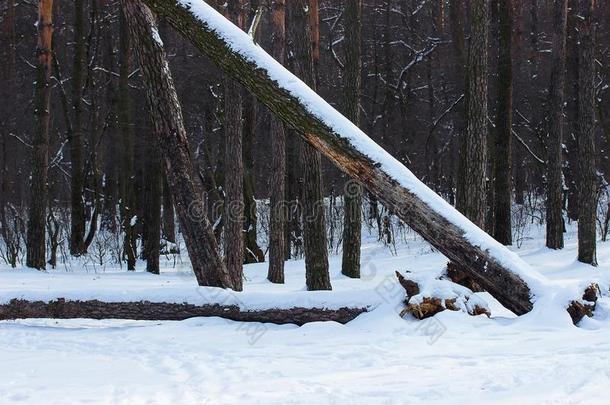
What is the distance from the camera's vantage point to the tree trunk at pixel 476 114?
8820 mm

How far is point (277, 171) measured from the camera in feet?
36.9

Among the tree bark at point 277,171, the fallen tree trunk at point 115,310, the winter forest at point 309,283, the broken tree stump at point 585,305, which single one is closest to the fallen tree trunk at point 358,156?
the winter forest at point 309,283

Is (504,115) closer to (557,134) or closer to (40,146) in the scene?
(557,134)

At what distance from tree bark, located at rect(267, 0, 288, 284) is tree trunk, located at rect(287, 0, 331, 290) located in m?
1.40

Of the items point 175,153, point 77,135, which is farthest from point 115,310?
point 77,135

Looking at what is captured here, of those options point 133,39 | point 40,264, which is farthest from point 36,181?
point 133,39

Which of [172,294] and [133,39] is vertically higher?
[133,39]

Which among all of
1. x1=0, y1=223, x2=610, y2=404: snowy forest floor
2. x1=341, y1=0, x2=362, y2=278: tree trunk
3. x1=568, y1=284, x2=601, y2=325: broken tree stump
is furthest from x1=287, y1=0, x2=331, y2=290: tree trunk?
x1=568, y1=284, x2=601, y2=325: broken tree stump

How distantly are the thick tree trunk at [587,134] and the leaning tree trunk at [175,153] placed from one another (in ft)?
24.3

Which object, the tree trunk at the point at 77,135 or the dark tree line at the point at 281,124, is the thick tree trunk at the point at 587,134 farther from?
the tree trunk at the point at 77,135

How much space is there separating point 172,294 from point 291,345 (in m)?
1.49

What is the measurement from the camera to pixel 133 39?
7383 mm

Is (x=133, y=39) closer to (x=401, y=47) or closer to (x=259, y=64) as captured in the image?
(x=259, y=64)

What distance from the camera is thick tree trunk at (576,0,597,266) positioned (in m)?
11.5
